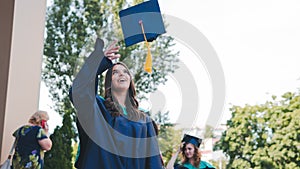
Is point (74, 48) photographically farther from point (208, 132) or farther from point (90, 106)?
point (90, 106)

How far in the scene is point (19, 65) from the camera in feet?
12.4

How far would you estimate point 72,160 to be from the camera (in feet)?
14.1

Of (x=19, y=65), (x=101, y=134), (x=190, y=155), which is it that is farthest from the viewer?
(x=19, y=65)

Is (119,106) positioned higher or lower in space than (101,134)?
higher

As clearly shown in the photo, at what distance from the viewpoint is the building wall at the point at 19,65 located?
12.1ft

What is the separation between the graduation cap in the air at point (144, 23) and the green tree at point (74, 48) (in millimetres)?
1032

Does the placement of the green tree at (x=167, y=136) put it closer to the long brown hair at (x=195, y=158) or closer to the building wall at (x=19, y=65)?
the long brown hair at (x=195, y=158)

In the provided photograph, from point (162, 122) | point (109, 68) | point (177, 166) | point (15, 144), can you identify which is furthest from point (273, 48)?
point (15, 144)

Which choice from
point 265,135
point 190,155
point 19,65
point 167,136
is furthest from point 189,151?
point 19,65

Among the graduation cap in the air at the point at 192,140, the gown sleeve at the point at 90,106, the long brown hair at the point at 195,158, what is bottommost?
the long brown hair at the point at 195,158

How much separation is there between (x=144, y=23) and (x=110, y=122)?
62 centimetres

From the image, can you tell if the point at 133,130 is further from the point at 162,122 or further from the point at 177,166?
the point at 162,122

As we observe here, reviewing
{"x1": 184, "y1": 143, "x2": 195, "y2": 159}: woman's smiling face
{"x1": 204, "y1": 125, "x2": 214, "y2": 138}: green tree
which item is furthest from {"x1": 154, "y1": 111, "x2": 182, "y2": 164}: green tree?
{"x1": 184, "y1": 143, "x2": 195, "y2": 159}: woman's smiling face

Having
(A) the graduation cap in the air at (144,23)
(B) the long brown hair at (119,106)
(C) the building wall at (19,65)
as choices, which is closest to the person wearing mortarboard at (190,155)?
(B) the long brown hair at (119,106)
